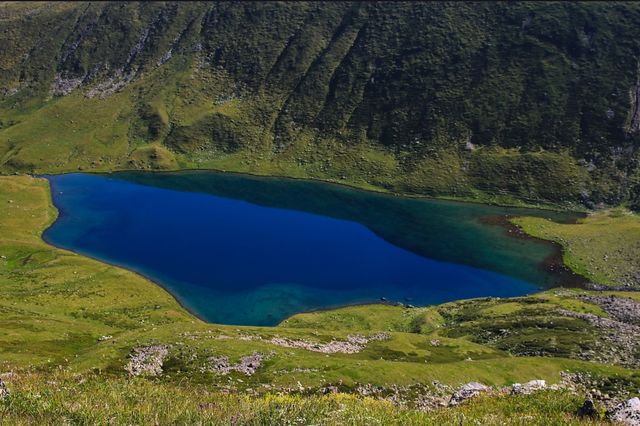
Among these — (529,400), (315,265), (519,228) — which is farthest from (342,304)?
(529,400)

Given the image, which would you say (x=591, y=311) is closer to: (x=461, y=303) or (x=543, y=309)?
(x=543, y=309)

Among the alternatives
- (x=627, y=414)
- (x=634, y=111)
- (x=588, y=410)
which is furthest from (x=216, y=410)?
Answer: (x=634, y=111)

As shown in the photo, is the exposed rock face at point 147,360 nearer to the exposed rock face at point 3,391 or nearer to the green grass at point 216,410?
the exposed rock face at point 3,391

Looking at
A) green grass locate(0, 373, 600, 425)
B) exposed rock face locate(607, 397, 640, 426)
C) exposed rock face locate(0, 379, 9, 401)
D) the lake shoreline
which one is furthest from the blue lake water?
exposed rock face locate(607, 397, 640, 426)

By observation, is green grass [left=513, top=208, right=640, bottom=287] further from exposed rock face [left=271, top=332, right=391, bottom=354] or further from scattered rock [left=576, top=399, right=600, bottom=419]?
scattered rock [left=576, top=399, right=600, bottom=419]

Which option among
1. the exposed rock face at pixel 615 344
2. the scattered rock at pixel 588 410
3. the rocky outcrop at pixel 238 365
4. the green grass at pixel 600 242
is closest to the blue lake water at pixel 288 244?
the green grass at pixel 600 242
